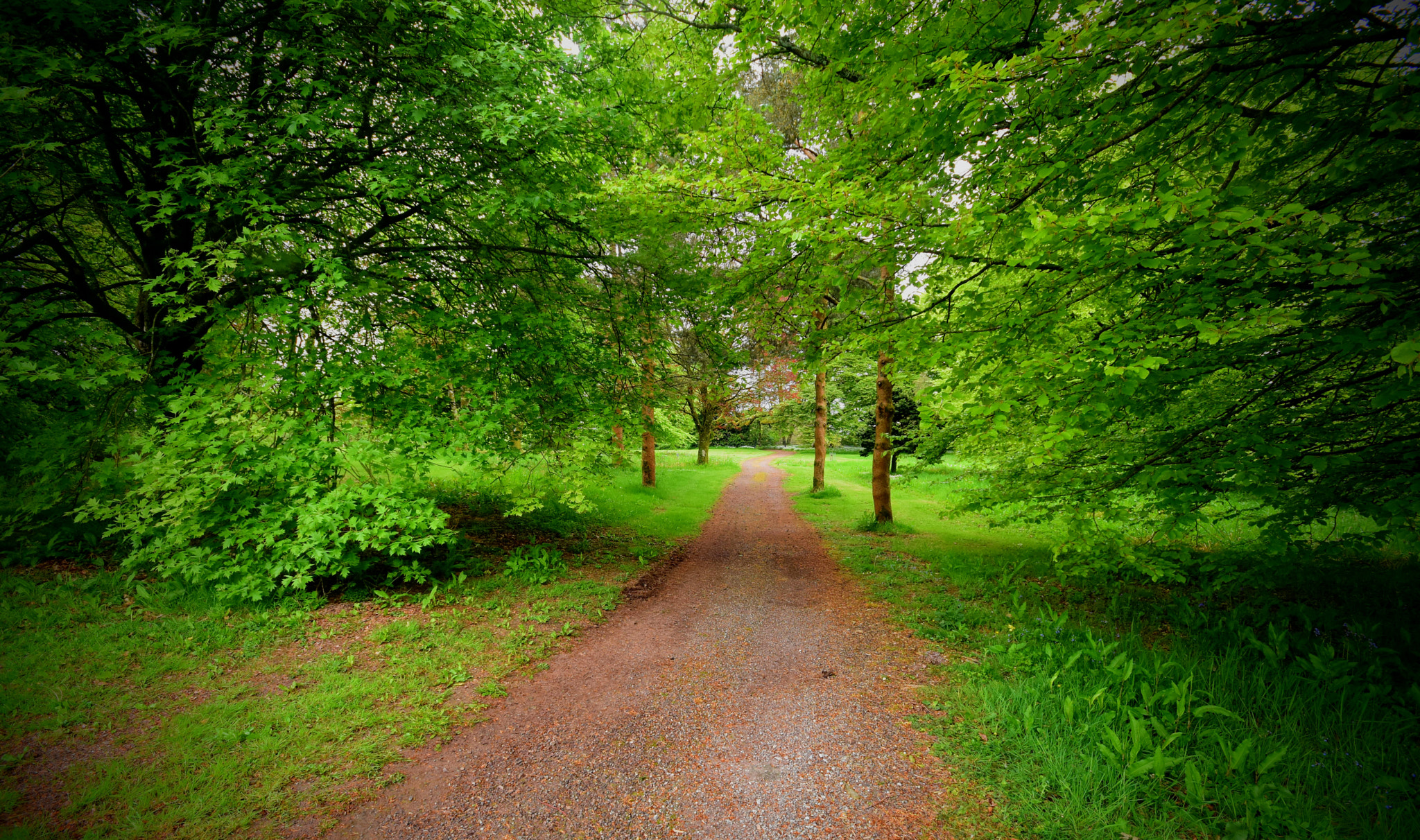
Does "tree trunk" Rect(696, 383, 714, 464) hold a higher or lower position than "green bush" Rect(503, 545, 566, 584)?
higher

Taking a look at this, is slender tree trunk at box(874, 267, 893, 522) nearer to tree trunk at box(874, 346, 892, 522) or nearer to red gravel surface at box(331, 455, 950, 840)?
tree trunk at box(874, 346, 892, 522)

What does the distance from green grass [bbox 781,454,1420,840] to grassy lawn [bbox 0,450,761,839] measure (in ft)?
14.4

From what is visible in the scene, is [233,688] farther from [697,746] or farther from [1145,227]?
[1145,227]

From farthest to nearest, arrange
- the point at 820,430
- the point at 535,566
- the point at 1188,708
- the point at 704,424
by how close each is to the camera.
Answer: the point at 704,424, the point at 820,430, the point at 535,566, the point at 1188,708

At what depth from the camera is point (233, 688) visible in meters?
4.07

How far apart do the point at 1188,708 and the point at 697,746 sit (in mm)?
3952

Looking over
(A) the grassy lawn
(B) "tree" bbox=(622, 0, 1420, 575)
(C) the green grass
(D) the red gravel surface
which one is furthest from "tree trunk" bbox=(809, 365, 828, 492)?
(A) the grassy lawn

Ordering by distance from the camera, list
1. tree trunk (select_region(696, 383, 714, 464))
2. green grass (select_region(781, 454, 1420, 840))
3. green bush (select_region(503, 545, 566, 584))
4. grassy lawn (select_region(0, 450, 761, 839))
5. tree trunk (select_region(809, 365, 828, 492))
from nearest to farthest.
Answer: green grass (select_region(781, 454, 1420, 840)) < grassy lawn (select_region(0, 450, 761, 839)) < green bush (select_region(503, 545, 566, 584)) < tree trunk (select_region(809, 365, 828, 492)) < tree trunk (select_region(696, 383, 714, 464))

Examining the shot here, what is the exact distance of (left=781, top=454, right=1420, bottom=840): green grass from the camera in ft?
9.29

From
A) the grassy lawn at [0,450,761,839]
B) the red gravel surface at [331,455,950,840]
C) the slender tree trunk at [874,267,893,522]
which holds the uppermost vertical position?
the slender tree trunk at [874,267,893,522]

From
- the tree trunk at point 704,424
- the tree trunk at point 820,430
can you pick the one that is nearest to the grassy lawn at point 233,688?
the tree trunk at point 820,430

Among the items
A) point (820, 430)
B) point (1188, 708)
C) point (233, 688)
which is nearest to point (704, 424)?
point (820, 430)

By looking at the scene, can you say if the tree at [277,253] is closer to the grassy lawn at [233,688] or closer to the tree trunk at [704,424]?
the grassy lawn at [233,688]

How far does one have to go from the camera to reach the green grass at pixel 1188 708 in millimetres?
2830
